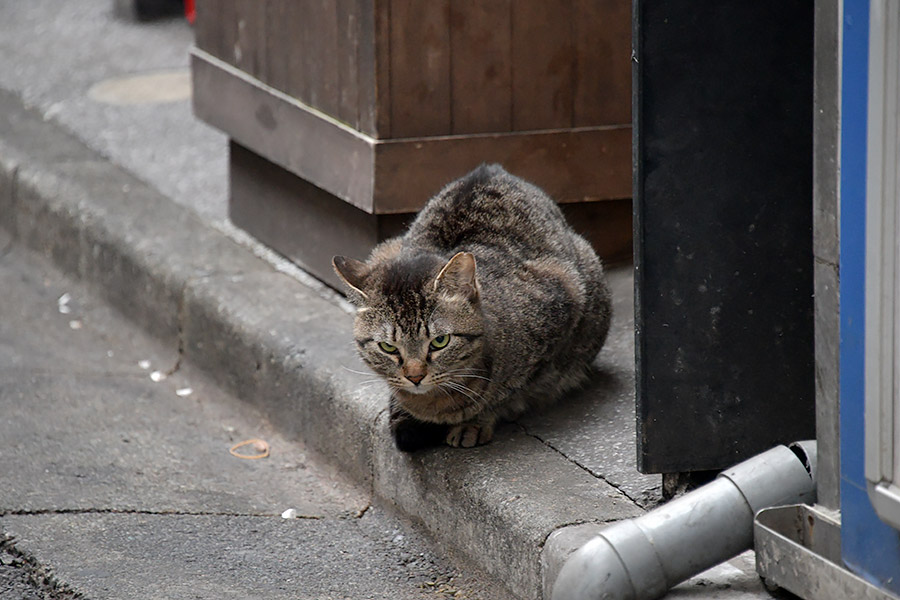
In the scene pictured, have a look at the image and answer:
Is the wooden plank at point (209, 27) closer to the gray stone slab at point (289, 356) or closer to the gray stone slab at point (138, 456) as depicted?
the gray stone slab at point (289, 356)

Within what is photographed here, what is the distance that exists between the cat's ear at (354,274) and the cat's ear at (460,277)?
0.23 meters

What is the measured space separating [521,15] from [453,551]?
6.26 feet

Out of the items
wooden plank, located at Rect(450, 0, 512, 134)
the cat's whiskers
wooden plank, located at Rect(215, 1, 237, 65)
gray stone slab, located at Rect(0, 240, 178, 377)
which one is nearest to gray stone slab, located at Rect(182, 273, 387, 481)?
gray stone slab, located at Rect(0, 240, 178, 377)

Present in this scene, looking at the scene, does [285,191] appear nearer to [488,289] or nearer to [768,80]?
[488,289]

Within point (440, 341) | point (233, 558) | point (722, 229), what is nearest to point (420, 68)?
point (440, 341)

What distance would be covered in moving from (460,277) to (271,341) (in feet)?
3.85

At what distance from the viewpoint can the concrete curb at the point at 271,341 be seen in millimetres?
3156

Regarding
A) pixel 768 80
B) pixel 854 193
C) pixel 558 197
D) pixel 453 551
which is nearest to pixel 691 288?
pixel 768 80

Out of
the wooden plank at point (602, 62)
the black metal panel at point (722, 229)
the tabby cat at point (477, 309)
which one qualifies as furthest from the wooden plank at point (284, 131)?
the black metal panel at point (722, 229)

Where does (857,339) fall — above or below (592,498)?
above

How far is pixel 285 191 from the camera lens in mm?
5031

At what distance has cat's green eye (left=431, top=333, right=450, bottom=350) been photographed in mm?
3328

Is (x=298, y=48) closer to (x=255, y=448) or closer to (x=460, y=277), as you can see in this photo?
(x=255, y=448)

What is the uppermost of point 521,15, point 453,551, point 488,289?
point 521,15
